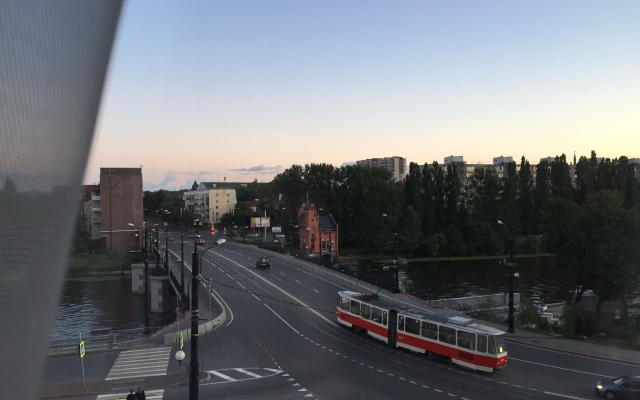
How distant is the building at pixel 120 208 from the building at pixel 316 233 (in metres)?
16.8

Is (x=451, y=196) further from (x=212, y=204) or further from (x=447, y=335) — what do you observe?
(x=212, y=204)

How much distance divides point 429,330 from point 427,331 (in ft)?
0.30

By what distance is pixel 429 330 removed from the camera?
1575 centimetres

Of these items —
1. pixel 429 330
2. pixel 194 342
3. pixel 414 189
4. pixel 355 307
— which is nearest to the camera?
pixel 194 342

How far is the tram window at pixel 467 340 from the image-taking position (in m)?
14.3

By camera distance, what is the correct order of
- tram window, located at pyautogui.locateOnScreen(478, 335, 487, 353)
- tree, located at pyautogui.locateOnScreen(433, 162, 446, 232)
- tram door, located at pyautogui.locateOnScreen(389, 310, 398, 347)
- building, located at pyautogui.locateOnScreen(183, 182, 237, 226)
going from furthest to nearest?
building, located at pyautogui.locateOnScreen(183, 182, 237, 226), tree, located at pyautogui.locateOnScreen(433, 162, 446, 232), tram door, located at pyautogui.locateOnScreen(389, 310, 398, 347), tram window, located at pyautogui.locateOnScreen(478, 335, 487, 353)

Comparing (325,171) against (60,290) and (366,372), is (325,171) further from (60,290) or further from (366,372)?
(60,290)

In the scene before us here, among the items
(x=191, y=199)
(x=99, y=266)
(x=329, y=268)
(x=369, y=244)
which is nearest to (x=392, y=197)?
(x=369, y=244)

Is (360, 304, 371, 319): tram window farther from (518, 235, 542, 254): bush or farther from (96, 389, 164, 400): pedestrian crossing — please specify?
(518, 235, 542, 254): bush

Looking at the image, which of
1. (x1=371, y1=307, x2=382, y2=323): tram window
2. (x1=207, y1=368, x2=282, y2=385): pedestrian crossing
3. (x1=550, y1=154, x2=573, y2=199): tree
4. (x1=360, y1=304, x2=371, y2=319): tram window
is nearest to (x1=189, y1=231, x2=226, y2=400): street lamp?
(x1=207, y1=368, x2=282, y2=385): pedestrian crossing

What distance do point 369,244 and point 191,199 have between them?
5828cm

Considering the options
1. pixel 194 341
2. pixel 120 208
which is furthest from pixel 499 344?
pixel 120 208

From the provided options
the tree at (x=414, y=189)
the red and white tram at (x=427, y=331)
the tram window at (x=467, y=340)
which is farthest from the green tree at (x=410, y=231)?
the tram window at (x=467, y=340)

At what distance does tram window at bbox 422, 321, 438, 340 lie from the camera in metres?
15.6
